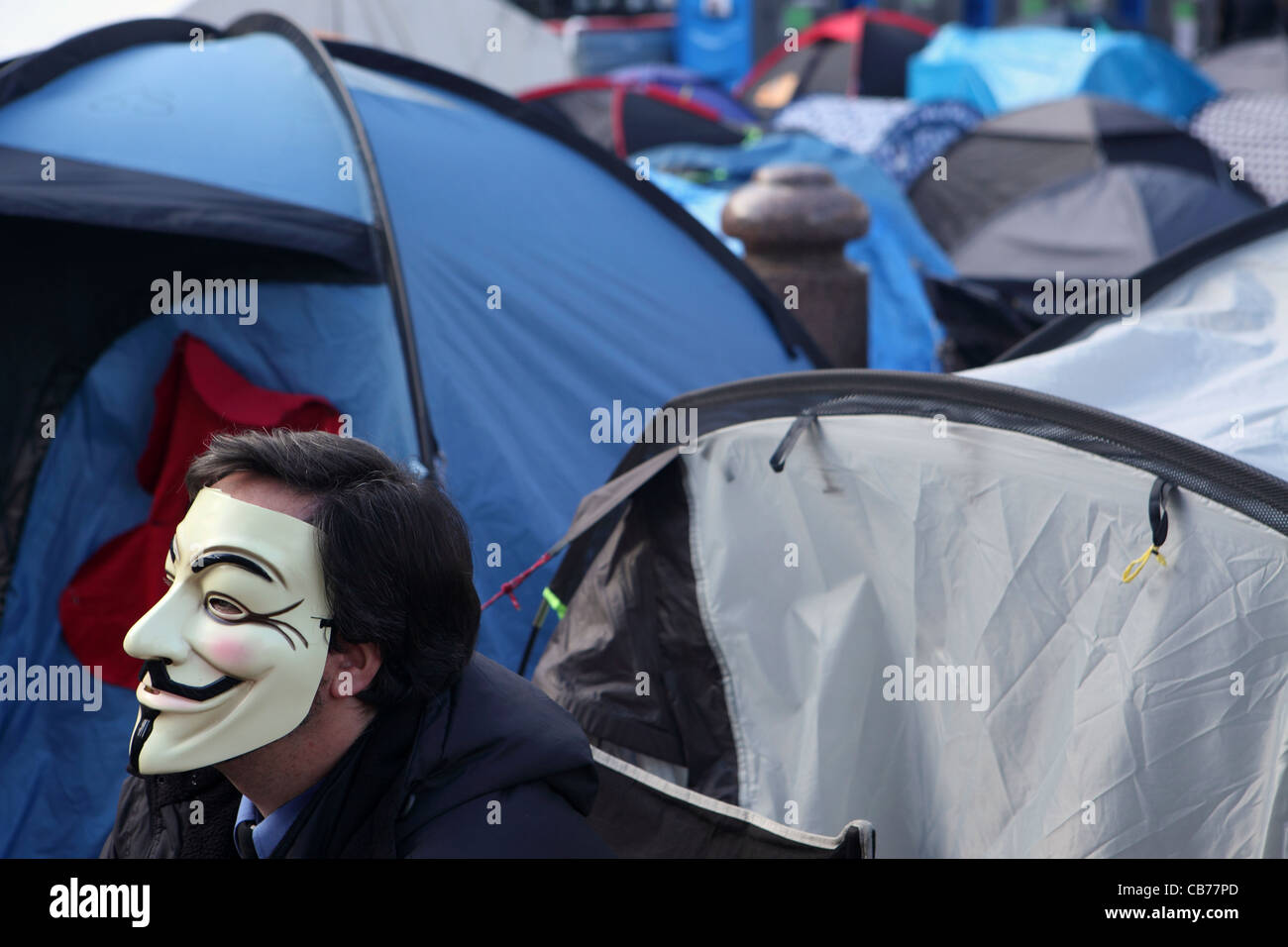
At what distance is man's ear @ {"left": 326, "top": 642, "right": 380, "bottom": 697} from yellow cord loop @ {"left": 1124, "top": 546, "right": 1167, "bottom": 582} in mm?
995

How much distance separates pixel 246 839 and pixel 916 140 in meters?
6.68

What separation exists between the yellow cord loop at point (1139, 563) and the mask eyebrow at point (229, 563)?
3.65 feet

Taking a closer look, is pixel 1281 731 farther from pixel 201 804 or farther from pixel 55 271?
pixel 55 271

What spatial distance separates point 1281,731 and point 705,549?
3.21ft

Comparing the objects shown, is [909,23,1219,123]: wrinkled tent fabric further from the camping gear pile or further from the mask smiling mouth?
the mask smiling mouth

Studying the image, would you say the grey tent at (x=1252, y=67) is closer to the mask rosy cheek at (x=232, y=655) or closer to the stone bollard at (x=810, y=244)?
the stone bollard at (x=810, y=244)

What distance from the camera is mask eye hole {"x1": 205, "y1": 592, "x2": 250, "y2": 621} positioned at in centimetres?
147

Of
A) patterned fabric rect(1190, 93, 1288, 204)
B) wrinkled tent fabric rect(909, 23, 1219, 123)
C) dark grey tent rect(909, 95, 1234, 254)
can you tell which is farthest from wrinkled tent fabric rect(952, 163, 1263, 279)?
wrinkled tent fabric rect(909, 23, 1219, 123)

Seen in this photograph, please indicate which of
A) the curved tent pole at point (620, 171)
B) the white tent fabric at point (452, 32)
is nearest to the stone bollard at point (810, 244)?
the curved tent pole at point (620, 171)

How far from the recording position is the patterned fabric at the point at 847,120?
7477mm

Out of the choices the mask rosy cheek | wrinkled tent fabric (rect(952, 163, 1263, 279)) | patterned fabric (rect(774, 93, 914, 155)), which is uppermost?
patterned fabric (rect(774, 93, 914, 155))

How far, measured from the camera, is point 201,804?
1.65 meters

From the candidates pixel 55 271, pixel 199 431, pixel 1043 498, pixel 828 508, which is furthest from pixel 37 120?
pixel 1043 498

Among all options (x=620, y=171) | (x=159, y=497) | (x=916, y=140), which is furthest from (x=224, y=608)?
(x=916, y=140)
